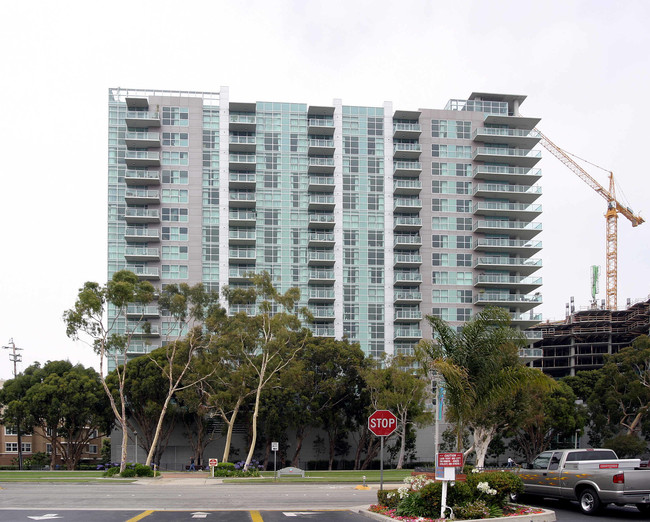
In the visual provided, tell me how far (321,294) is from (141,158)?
1199 inches

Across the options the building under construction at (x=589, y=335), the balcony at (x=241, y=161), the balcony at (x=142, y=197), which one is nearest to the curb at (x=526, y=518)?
the balcony at (x=142, y=197)

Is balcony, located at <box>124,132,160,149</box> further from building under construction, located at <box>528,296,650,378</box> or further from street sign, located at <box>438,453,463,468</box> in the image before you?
building under construction, located at <box>528,296,650,378</box>

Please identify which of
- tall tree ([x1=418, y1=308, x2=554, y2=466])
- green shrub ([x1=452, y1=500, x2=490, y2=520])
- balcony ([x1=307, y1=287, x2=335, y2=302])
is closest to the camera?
green shrub ([x1=452, y1=500, x2=490, y2=520])

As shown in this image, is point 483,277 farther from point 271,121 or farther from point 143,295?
point 143,295

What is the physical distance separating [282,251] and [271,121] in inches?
745

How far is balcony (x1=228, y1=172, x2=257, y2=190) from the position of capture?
94.9m

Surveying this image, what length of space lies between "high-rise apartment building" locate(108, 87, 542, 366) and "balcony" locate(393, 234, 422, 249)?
198mm

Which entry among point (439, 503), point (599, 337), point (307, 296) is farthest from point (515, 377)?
point (599, 337)

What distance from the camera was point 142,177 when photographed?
92188 mm

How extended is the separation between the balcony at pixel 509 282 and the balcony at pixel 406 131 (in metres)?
22.3

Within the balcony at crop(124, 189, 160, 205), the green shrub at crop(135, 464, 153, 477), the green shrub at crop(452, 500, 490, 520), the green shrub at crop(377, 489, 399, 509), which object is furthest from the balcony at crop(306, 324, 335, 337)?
the green shrub at crop(452, 500, 490, 520)

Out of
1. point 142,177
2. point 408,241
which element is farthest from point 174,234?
point 408,241

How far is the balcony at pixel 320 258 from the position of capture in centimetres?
9456

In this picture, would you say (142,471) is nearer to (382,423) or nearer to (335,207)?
(382,423)
